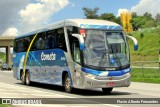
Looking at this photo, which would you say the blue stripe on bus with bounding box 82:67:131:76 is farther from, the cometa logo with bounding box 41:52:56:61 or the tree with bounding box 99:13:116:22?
the tree with bounding box 99:13:116:22

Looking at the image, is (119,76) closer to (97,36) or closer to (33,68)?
(97,36)

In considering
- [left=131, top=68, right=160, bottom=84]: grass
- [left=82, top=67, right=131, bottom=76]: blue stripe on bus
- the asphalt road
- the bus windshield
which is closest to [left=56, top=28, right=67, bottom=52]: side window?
the bus windshield

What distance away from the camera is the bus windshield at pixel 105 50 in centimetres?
1933

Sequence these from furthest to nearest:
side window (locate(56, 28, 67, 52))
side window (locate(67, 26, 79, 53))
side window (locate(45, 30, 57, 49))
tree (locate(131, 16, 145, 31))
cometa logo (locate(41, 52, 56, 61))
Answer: tree (locate(131, 16, 145, 31)) < cometa logo (locate(41, 52, 56, 61)) < side window (locate(45, 30, 57, 49)) < side window (locate(56, 28, 67, 52)) < side window (locate(67, 26, 79, 53))

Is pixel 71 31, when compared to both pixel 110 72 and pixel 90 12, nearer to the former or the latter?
pixel 110 72

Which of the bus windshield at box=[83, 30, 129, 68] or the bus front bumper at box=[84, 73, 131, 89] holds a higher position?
the bus windshield at box=[83, 30, 129, 68]

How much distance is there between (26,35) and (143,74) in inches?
409

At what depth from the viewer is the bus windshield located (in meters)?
19.3

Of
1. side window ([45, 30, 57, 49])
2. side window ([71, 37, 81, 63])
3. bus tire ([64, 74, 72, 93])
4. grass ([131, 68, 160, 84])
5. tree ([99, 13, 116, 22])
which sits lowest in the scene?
grass ([131, 68, 160, 84])

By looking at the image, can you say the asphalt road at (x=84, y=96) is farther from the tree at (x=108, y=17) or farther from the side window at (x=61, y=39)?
the tree at (x=108, y=17)

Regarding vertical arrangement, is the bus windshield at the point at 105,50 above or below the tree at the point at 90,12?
below

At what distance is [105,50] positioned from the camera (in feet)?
63.9

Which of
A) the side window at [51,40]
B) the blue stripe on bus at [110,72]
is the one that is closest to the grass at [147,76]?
the side window at [51,40]

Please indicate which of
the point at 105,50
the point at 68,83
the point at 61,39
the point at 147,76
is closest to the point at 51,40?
the point at 61,39
